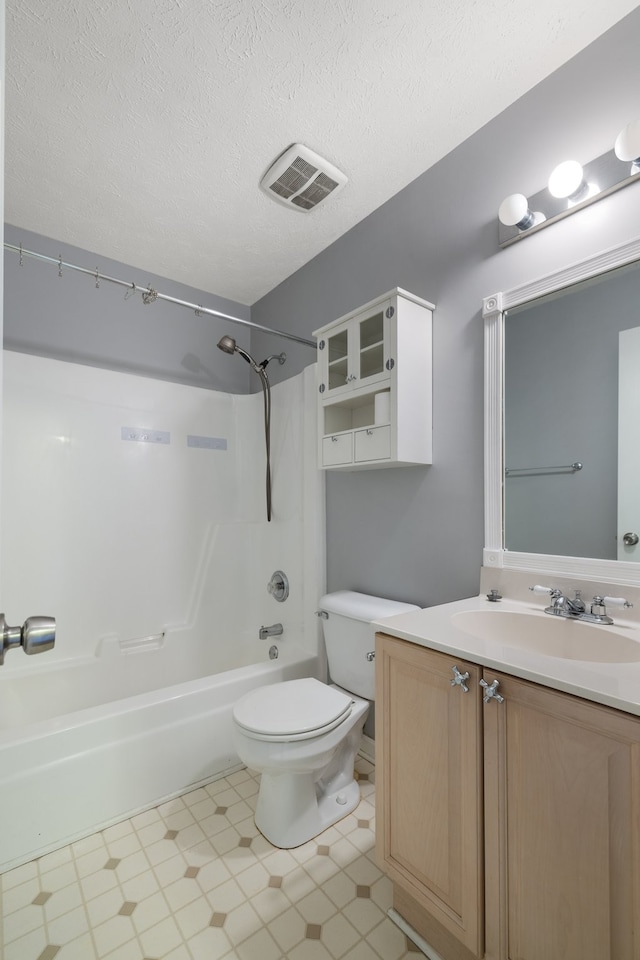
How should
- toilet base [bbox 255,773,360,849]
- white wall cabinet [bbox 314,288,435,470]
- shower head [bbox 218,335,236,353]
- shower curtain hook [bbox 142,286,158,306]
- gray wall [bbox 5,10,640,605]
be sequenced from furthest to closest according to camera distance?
shower head [bbox 218,335,236,353], shower curtain hook [bbox 142,286,158,306], white wall cabinet [bbox 314,288,435,470], toilet base [bbox 255,773,360,849], gray wall [bbox 5,10,640,605]

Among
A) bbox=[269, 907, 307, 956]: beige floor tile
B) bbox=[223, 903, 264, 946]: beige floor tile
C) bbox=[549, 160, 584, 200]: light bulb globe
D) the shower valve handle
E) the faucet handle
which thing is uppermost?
bbox=[549, 160, 584, 200]: light bulb globe

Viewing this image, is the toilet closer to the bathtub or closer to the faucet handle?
the bathtub

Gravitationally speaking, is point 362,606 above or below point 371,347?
below

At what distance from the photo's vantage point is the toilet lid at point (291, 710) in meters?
1.42

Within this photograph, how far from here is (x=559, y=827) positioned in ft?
2.70

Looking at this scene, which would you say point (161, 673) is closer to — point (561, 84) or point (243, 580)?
point (243, 580)

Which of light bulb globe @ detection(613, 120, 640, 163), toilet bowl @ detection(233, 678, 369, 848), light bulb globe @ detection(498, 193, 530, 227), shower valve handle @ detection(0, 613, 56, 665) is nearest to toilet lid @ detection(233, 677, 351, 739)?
toilet bowl @ detection(233, 678, 369, 848)

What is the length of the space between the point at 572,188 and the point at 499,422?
685 mm

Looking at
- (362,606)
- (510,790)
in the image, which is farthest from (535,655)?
(362,606)

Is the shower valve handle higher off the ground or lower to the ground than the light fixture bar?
lower

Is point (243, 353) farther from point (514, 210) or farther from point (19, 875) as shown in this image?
point (19, 875)

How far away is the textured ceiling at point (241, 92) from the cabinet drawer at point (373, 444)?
3.50 feet

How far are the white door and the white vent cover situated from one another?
50.1 inches

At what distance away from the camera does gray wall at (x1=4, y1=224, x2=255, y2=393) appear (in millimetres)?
2193
